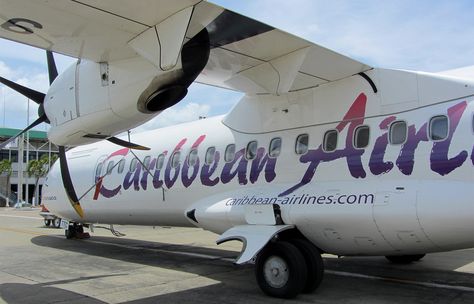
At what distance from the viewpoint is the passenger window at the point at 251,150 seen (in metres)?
8.88

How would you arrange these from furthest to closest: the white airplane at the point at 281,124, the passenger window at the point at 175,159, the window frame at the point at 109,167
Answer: the window frame at the point at 109,167
the passenger window at the point at 175,159
the white airplane at the point at 281,124

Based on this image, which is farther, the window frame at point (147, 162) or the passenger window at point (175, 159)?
the window frame at point (147, 162)

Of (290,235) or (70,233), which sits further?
(70,233)

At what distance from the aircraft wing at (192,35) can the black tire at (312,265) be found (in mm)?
2499

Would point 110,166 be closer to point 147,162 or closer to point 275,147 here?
point 147,162

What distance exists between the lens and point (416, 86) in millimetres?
7102

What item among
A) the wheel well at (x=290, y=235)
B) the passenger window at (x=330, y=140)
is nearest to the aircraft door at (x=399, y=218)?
the passenger window at (x=330, y=140)

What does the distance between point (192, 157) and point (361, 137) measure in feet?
13.0

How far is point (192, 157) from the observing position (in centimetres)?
1012

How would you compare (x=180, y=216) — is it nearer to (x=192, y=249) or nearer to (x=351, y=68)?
(x=192, y=249)

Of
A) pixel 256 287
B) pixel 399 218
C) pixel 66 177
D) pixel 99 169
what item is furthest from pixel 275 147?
pixel 99 169

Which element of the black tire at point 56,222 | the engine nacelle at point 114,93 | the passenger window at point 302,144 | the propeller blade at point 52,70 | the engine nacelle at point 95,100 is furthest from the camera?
→ the black tire at point 56,222

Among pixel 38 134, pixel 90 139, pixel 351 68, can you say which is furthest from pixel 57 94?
pixel 38 134

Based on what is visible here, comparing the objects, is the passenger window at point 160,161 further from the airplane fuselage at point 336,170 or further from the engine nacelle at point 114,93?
the engine nacelle at point 114,93
